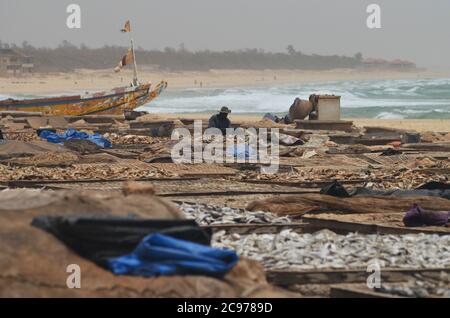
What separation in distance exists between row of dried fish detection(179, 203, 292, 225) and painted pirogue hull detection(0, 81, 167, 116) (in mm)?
19160

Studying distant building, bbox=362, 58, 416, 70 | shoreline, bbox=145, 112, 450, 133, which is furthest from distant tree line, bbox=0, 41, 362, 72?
shoreline, bbox=145, 112, 450, 133

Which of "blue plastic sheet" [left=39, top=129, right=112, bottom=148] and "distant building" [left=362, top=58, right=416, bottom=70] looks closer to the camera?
"blue plastic sheet" [left=39, top=129, right=112, bottom=148]

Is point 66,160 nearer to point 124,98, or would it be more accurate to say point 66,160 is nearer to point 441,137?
point 441,137

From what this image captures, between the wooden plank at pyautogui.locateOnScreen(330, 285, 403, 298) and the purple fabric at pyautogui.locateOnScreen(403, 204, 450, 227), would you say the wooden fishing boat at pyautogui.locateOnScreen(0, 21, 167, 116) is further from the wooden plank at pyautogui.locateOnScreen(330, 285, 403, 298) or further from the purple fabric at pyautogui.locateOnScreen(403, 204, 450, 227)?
the wooden plank at pyautogui.locateOnScreen(330, 285, 403, 298)

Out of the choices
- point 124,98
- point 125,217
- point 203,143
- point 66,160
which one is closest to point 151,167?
point 66,160

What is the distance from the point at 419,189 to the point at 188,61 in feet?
434

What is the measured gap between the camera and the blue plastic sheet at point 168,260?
6488 millimetres

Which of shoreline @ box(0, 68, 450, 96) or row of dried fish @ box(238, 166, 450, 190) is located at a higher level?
row of dried fish @ box(238, 166, 450, 190)

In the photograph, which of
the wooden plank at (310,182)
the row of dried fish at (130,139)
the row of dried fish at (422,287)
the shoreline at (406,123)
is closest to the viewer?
the row of dried fish at (422,287)

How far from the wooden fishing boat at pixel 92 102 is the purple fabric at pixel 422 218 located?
20.3 meters

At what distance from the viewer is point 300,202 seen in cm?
1068

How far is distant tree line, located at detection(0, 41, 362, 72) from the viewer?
131113mm

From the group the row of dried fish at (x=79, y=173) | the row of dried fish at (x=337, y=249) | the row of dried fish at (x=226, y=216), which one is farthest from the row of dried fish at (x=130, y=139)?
the row of dried fish at (x=337, y=249)

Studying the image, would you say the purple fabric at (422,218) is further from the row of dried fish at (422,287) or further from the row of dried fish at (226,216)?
the row of dried fish at (422,287)
